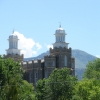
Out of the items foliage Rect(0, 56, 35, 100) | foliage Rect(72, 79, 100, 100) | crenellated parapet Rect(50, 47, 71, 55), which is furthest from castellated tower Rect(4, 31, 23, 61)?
foliage Rect(72, 79, 100, 100)

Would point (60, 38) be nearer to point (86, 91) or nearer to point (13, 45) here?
point (13, 45)

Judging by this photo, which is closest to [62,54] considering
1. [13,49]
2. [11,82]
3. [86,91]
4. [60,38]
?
[60,38]

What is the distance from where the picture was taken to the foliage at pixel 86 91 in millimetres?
80688

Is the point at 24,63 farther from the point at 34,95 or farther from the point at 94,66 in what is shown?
the point at 34,95

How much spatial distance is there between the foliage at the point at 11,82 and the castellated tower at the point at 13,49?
48.8 m

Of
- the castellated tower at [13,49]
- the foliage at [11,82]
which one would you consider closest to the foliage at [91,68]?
the foliage at [11,82]

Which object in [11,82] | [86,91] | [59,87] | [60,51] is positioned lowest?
[86,91]

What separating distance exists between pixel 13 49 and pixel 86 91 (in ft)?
223

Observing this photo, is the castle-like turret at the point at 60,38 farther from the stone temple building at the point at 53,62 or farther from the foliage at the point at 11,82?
the foliage at the point at 11,82

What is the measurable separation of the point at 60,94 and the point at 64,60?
50.6 meters

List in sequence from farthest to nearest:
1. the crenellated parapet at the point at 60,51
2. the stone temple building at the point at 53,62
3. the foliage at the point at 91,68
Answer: the crenellated parapet at the point at 60,51 → the stone temple building at the point at 53,62 → the foliage at the point at 91,68

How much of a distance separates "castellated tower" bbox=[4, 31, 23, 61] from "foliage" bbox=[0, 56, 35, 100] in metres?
48.8

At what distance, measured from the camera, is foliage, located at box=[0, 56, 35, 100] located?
68.0 meters

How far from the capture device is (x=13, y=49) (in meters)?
148
